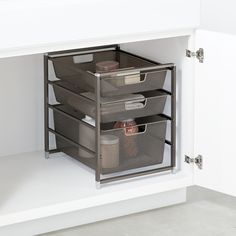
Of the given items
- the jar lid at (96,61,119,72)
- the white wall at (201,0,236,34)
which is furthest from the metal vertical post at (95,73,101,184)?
the white wall at (201,0,236,34)

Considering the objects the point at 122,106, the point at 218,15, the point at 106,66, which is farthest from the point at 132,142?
the point at 218,15

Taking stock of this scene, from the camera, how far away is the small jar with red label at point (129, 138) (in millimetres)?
2291

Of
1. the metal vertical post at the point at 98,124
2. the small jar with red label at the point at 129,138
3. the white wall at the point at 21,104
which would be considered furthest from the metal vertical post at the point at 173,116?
the white wall at the point at 21,104

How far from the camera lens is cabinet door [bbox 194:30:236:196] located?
2119mm

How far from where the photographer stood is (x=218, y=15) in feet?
8.99

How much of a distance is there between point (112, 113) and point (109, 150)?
11 centimetres

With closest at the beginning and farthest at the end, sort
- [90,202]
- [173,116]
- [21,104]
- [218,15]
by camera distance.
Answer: [90,202], [173,116], [21,104], [218,15]

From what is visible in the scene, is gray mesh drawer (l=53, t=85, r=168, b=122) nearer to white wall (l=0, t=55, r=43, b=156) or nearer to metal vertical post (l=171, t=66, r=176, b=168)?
metal vertical post (l=171, t=66, r=176, b=168)

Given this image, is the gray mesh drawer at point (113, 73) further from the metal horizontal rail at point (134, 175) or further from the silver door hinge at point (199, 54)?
the metal horizontal rail at point (134, 175)

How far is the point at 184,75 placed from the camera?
2.27m

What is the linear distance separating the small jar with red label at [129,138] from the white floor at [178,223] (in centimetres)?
18

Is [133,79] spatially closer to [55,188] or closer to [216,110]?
[216,110]

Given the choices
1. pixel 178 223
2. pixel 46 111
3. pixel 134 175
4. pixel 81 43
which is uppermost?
pixel 81 43

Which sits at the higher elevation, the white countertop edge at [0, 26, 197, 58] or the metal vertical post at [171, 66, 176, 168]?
the white countertop edge at [0, 26, 197, 58]
